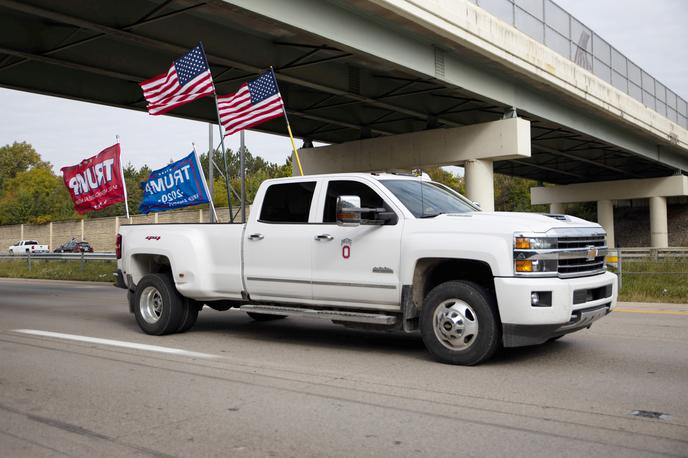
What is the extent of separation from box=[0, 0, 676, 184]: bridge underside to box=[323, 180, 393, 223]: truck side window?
6.74 meters

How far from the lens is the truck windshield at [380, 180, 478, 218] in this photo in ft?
25.9

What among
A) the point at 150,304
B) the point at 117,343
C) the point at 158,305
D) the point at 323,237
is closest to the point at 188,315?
the point at 158,305

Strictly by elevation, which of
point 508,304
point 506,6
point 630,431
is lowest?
point 630,431

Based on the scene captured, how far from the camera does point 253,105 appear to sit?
14.4 meters

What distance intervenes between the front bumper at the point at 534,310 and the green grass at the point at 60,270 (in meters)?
20.0

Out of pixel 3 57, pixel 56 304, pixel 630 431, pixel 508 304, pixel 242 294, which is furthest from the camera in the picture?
pixel 3 57

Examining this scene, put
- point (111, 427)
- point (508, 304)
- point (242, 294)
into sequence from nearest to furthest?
point (111, 427) → point (508, 304) → point (242, 294)

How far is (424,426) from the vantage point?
5.11m

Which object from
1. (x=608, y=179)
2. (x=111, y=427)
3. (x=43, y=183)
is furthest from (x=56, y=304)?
(x=43, y=183)

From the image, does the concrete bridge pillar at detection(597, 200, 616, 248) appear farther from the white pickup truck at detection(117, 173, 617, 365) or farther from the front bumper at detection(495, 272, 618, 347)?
the front bumper at detection(495, 272, 618, 347)

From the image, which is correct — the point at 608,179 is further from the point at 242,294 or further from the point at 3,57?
the point at 242,294

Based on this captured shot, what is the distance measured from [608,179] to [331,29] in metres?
Result: 43.3

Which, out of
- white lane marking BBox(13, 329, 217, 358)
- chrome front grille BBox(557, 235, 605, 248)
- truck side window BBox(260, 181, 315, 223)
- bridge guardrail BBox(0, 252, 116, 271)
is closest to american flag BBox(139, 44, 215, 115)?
truck side window BBox(260, 181, 315, 223)

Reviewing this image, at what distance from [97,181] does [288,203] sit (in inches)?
200
